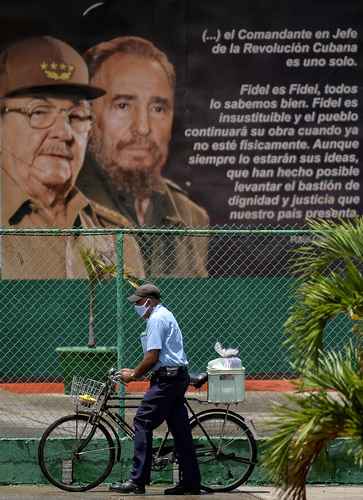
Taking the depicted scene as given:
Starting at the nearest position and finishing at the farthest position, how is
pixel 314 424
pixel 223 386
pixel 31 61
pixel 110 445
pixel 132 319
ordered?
pixel 314 424, pixel 110 445, pixel 223 386, pixel 132 319, pixel 31 61

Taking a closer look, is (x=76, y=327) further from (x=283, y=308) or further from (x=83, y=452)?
(x=83, y=452)

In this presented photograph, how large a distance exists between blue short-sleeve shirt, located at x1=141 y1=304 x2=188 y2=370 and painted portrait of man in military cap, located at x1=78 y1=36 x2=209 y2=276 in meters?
6.64

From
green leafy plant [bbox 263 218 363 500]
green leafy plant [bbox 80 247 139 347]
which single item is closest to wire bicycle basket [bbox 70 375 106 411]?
green leafy plant [bbox 263 218 363 500]

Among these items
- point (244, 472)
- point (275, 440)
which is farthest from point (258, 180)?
point (275, 440)

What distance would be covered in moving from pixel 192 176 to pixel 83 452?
6.93m

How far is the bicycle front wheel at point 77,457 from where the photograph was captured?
1159 cm

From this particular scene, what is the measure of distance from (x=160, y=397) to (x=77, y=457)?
101cm

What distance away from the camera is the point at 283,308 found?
17.0 meters

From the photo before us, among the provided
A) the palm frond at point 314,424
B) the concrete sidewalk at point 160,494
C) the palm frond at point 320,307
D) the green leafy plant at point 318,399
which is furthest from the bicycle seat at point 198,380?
the palm frond at point 314,424

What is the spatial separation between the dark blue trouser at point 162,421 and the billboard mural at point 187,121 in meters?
6.66

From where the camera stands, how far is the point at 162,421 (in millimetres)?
11305

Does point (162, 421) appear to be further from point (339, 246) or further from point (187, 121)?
point (187, 121)

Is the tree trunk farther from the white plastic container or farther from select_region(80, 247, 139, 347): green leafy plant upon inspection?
the white plastic container

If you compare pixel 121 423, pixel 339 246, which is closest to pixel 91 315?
pixel 121 423
